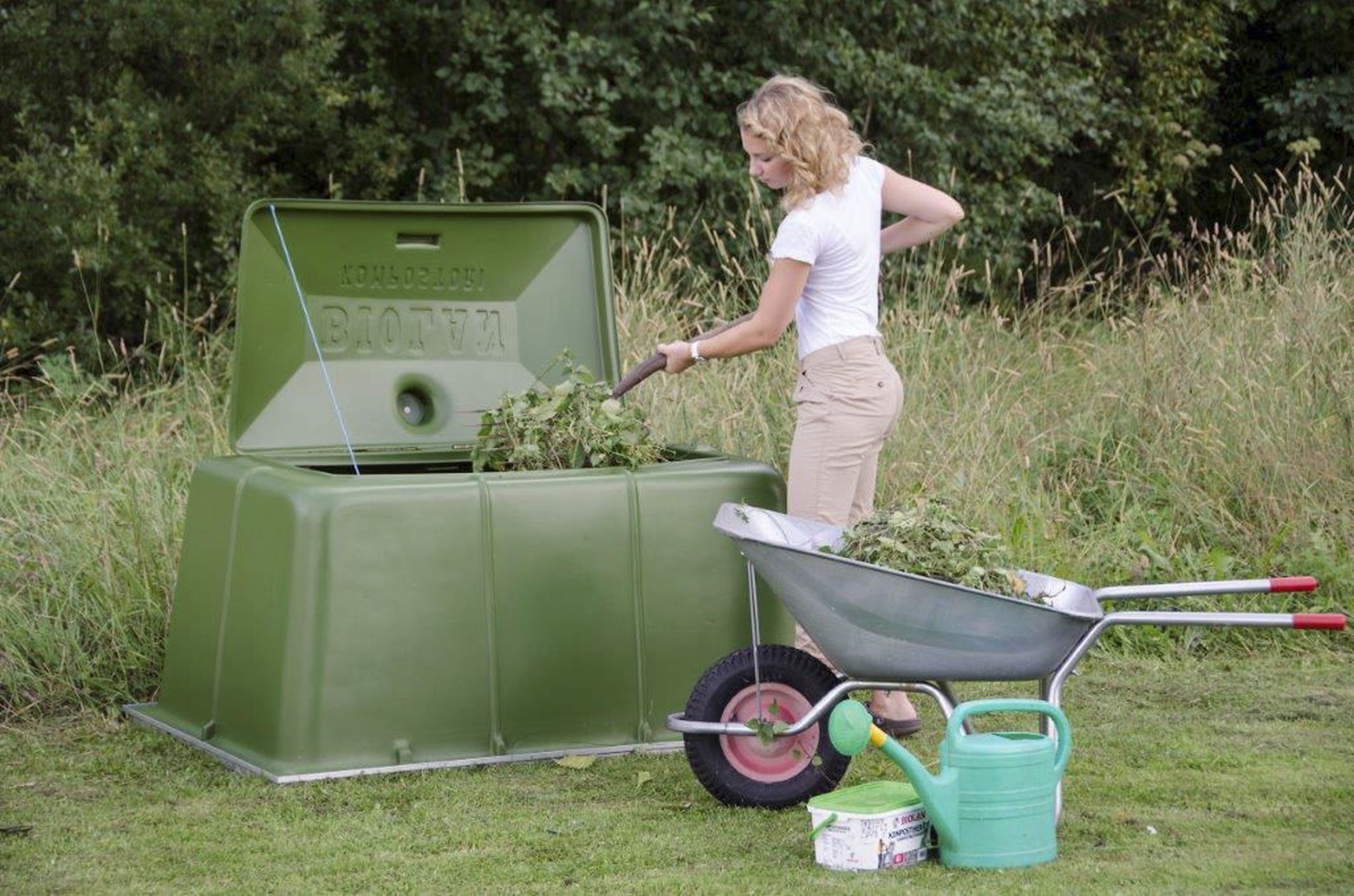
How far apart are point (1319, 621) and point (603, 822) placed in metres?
1.61

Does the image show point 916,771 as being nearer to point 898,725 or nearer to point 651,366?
point 898,725

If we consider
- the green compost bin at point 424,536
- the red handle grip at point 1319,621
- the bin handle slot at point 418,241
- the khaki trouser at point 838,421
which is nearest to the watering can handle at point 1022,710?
the red handle grip at point 1319,621

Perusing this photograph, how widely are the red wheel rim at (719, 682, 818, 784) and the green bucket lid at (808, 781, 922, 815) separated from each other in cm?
30

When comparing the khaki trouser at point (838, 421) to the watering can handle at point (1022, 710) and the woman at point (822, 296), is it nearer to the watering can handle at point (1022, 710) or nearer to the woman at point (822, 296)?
the woman at point (822, 296)

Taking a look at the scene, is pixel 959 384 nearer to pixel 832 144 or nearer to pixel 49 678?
pixel 832 144

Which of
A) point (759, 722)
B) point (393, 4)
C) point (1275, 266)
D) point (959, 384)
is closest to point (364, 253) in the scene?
point (759, 722)

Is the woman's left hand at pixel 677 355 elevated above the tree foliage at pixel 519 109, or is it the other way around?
the tree foliage at pixel 519 109

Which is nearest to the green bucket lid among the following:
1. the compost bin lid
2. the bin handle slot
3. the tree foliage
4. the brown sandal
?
the brown sandal

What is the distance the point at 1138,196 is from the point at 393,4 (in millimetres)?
6230

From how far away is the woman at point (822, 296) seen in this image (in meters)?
4.53

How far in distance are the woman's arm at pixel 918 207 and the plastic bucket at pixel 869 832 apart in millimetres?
1626

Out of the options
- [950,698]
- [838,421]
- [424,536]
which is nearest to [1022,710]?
[950,698]

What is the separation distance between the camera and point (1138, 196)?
1488 cm

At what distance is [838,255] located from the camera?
4594 mm
